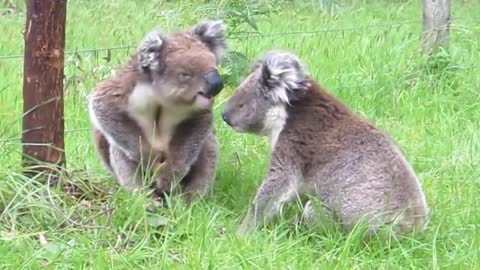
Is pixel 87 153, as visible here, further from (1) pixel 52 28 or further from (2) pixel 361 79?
(2) pixel 361 79

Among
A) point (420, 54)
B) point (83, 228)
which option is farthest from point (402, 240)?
point (420, 54)

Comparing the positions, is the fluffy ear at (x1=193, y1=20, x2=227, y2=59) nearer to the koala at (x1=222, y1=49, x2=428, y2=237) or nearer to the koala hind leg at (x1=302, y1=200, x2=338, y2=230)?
the koala at (x1=222, y1=49, x2=428, y2=237)

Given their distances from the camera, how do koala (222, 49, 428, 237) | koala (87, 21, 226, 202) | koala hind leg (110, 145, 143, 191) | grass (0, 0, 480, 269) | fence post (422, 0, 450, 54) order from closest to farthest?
grass (0, 0, 480, 269), koala (222, 49, 428, 237), koala (87, 21, 226, 202), koala hind leg (110, 145, 143, 191), fence post (422, 0, 450, 54)

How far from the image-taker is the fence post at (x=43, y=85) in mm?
4312

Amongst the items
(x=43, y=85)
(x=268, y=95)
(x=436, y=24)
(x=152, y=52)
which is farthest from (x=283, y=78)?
(x=436, y=24)

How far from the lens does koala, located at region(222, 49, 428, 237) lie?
4.20 metres

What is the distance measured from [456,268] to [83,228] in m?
1.57

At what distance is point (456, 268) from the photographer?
382cm

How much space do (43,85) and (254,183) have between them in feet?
4.26

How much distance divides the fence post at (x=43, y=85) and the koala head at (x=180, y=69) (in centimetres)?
43

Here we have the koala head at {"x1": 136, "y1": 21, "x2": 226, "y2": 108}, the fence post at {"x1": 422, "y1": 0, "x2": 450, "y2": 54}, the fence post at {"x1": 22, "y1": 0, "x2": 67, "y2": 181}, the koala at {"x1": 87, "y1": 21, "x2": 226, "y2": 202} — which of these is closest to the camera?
the fence post at {"x1": 22, "y1": 0, "x2": 67, "y2": 181}

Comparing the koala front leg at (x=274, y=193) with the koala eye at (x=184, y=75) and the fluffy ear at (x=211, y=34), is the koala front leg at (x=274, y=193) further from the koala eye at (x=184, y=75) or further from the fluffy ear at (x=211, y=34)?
the fluffy ear at (x=211, y=34)

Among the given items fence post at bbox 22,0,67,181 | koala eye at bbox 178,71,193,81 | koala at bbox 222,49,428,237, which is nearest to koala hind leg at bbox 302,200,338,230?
koala at bbox 222,49,428,237

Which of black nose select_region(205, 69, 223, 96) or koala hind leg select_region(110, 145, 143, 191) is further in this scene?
koala hind leg select_region(110, 145, 143, 191)
